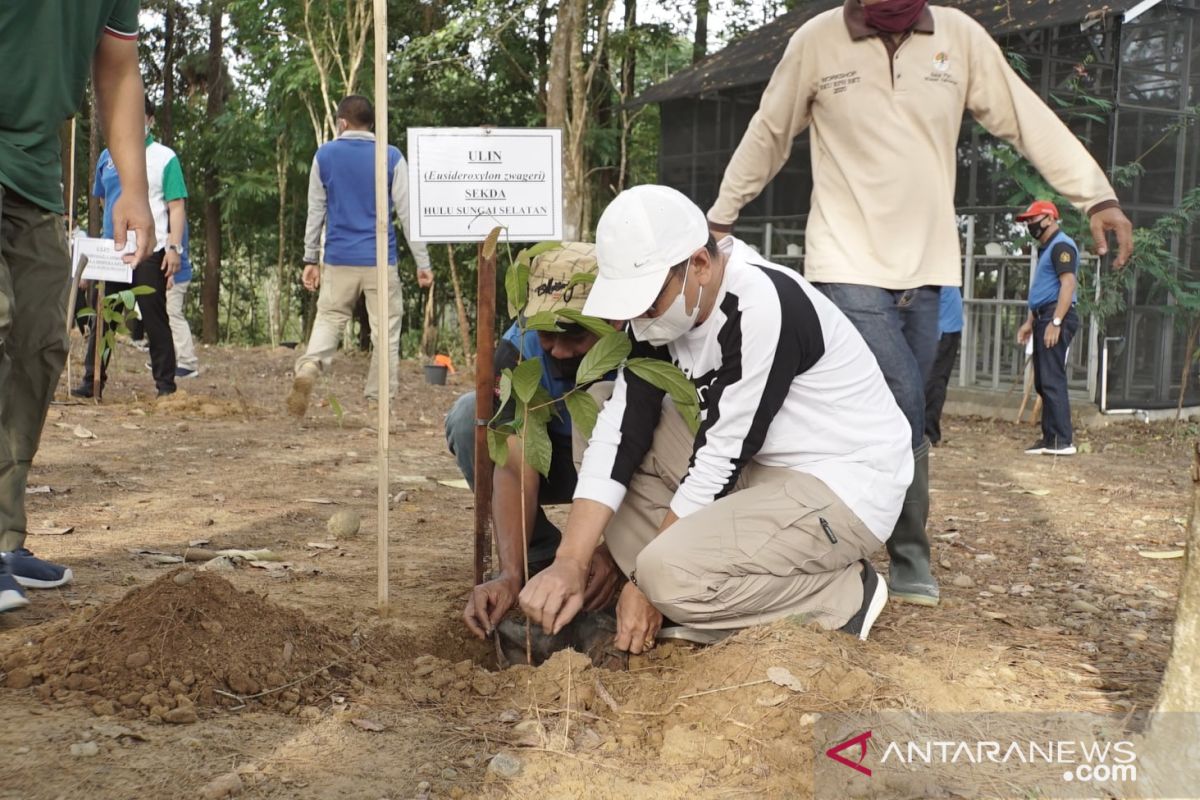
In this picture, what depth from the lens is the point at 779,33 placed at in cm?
1398

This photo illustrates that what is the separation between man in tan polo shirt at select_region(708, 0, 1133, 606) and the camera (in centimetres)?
330

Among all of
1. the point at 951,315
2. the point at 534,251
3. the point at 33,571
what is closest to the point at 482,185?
the point at 534,251

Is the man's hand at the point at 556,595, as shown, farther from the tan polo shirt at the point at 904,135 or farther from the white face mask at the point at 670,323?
the tan polo shirt at the point at 904,135

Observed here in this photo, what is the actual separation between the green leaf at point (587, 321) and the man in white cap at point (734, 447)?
7 centimetres

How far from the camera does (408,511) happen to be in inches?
193

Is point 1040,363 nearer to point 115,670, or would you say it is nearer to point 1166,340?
point 1166,340

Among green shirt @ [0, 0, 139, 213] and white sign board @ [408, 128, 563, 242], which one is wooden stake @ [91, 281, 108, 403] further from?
green shirt @ [0, 0, 139, 213]

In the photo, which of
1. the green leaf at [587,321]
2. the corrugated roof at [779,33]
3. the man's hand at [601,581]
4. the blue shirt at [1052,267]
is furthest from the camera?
the corrugated roof at [779,33]

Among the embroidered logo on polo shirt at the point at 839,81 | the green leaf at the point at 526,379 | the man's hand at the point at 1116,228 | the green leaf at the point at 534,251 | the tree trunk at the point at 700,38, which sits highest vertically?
the tree trunk at the point at 700,38

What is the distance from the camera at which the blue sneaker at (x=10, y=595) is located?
294 cm

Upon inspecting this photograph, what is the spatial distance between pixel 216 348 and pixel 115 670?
1279 centimetres

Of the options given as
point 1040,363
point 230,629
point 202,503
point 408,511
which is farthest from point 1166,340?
point 230,629

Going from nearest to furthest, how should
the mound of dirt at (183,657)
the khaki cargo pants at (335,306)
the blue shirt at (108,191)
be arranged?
the mound of dirt at (183,657) < the blue shirt at (108,191) < the khaki cargo pants at (335,306)
